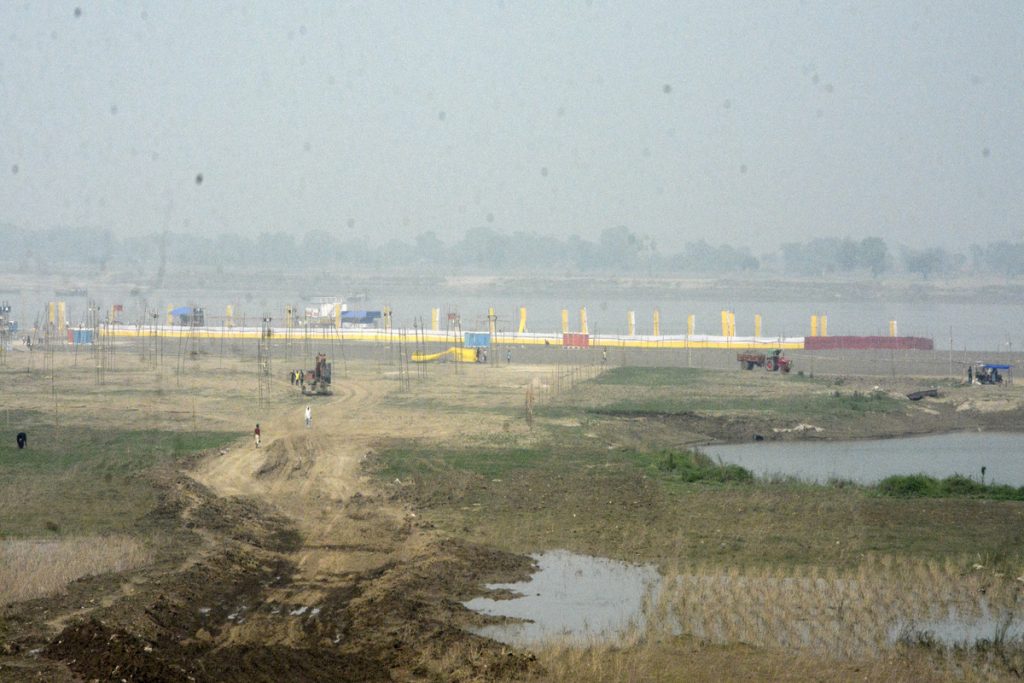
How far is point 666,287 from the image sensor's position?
17400 centimetres

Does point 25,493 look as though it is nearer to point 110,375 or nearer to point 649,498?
point 649,498

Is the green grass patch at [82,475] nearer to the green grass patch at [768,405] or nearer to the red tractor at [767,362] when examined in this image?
the green grass patch at [768,405]

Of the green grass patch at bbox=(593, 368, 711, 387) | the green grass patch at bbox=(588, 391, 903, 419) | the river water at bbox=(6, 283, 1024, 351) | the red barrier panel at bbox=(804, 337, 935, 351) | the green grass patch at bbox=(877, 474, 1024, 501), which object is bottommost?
the green grass patch at bbox=(877, 474, 1024, 501)

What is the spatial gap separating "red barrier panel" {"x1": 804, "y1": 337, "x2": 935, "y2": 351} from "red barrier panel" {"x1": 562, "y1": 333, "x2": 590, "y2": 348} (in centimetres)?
1334

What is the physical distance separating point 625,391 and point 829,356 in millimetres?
21252

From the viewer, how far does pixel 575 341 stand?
69.8 meters

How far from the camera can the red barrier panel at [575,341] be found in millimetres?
68438

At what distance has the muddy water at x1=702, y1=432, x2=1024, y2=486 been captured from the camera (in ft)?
99.7

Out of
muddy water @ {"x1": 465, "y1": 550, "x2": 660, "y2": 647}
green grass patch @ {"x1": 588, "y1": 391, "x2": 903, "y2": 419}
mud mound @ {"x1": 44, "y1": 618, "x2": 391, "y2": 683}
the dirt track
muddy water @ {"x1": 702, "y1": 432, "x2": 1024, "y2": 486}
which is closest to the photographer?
mud mound @ {"x1": 44, "y1": 618, "x2": 391, "y2": 683}

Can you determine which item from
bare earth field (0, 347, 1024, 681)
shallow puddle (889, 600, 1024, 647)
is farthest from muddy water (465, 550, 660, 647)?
shallow puddle (889, 600, 1024, 647)

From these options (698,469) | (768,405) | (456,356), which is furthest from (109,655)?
(456,356)

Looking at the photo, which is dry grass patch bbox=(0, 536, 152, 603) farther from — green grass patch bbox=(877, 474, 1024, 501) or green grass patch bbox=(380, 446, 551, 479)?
green grass patch bbox=(877, 474, 1024, 501)

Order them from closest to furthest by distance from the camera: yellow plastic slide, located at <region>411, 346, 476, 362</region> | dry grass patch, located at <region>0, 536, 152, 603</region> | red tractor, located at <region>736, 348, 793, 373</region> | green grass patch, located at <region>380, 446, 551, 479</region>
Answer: dry grass patch, located at <region>0, 536, 152, 603</region>, green grass patch, located at <region>380, 446, 551, 479</region>, red tractor, located at <region>736, 348, 793, 373</region>, yellow plastic slide, located at <region>411, 346, 476, 362</region>

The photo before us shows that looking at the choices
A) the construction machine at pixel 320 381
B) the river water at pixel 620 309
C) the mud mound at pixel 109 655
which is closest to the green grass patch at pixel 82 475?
the mud mound at pixel 109 655
